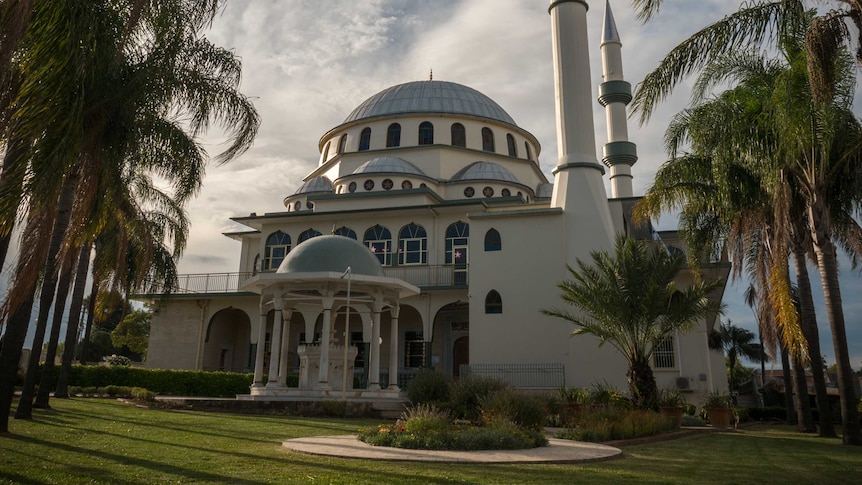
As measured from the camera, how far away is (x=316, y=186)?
112ft

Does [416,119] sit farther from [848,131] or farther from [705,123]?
Answer: [848,131]

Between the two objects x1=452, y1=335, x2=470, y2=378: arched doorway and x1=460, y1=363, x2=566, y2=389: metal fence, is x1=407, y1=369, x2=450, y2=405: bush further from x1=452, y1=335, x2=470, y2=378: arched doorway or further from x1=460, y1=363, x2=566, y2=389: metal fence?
x1=452, y1=335, x2=470, y2=378: arched doorway

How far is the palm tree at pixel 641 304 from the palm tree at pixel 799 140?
3082mm

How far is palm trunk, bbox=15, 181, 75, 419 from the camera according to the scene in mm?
11180

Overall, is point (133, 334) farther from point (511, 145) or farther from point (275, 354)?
point (275, 354)

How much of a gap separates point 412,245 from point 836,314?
18321 millimetres

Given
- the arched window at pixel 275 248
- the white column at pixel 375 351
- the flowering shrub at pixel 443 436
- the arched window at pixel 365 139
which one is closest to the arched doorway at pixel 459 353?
the white column at pixel 375 351

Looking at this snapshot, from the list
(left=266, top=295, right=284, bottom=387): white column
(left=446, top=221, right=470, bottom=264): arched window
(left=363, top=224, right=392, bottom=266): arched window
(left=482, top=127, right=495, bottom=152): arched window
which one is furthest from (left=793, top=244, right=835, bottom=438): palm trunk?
(left=482, top=127, right=495, bottom=152): arched window

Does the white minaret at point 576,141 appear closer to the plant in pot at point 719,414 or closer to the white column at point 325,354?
the plant in pot at point 719,414

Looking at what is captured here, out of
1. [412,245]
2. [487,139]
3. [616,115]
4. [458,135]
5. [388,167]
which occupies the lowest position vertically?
[412,245]

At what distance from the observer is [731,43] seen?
414 inches

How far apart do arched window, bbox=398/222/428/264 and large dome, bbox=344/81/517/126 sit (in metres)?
9.07

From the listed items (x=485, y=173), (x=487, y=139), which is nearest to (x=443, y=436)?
(x=485, y=173)

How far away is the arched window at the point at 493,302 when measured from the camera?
926 inches
